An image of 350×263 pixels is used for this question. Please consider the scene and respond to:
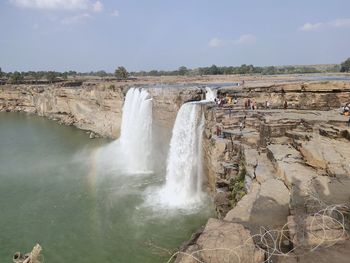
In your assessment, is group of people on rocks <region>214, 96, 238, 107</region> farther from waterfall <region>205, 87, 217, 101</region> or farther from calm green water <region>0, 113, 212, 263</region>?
calm green water <region>0, 113, 212, 263</region>

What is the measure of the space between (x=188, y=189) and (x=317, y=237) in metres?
10.4

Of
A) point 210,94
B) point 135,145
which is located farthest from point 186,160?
point 135,145

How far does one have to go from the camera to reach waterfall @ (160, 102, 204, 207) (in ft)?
52.1

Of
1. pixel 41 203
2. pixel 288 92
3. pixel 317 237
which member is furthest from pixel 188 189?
pixel 317 237

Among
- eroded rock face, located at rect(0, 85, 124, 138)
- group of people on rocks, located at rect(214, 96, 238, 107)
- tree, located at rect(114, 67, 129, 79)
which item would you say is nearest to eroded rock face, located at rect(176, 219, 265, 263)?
group of people on rocks, located at rect(214, 96, 238, 107)

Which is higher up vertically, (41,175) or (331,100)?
(331,100)

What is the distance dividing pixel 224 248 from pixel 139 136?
18392mm

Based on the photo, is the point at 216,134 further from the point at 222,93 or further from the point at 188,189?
the point at 222,93

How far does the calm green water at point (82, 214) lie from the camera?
37.8 ft

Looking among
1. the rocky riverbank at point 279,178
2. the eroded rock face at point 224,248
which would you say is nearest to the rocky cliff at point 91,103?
the rocky riverbank at point 279,178

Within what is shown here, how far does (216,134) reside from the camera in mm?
14883

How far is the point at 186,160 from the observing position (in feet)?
54.3

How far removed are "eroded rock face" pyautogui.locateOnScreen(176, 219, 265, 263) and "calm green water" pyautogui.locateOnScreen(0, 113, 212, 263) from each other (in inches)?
223

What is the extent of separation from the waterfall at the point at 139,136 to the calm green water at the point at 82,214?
2.03 metres
